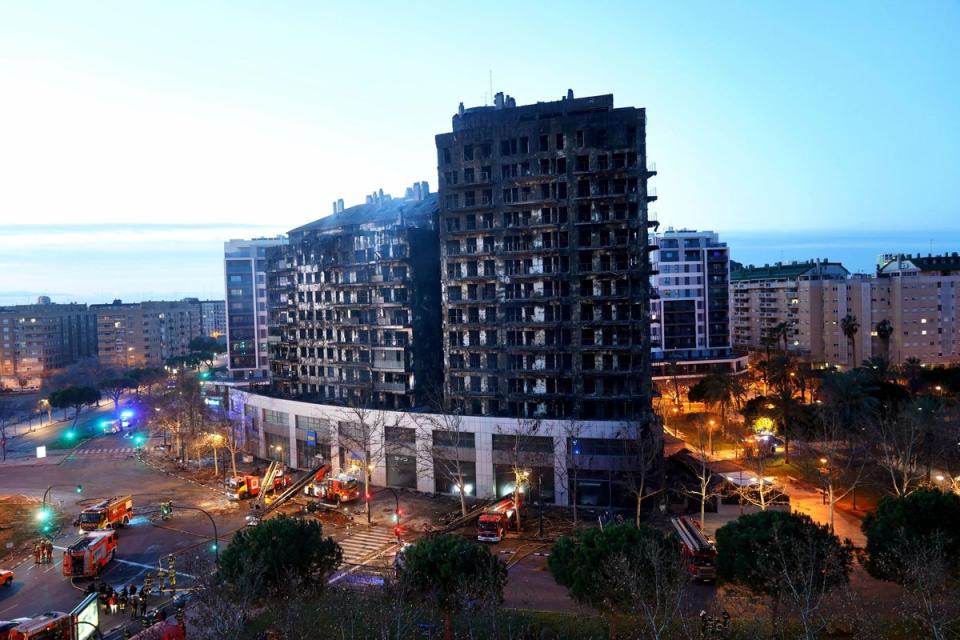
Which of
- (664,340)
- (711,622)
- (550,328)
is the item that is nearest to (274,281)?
(550,328)

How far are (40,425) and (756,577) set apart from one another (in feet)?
388

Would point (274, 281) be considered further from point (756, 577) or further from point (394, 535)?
point (756, 577)

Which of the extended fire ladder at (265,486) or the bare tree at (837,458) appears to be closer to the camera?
the bare tree at (837,458)

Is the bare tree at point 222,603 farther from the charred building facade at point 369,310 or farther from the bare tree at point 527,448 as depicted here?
the charred building facade at point 369,310

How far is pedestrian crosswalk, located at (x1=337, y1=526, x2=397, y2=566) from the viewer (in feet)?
151

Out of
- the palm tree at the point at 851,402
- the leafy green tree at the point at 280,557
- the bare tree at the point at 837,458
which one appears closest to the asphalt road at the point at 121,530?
the leafy green tree at the point at 280,557

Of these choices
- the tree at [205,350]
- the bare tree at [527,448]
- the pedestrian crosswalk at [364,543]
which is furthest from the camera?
the tree at [205,350]

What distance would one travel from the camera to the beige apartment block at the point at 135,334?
579 ft

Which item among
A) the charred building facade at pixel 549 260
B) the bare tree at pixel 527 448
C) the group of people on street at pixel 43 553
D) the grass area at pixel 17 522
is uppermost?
the charred building facade at pixel 549 260

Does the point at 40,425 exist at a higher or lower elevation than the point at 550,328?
lower

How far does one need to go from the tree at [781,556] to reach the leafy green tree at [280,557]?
19.1 metres

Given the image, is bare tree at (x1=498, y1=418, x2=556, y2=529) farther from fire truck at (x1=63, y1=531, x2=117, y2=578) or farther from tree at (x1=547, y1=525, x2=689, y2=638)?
fire truck at (x1=63, y1=531, x2=117, y2=578)

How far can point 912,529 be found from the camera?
1276 inches

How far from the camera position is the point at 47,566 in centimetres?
4606
